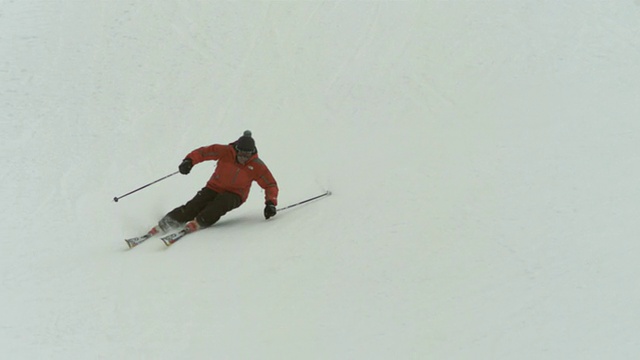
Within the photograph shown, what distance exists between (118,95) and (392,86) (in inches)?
202

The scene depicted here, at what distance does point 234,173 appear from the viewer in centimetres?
758

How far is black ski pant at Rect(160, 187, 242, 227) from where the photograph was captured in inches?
293

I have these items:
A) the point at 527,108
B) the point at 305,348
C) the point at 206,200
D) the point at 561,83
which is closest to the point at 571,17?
the point at 561,83

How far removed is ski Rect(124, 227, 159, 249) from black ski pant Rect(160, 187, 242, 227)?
143 mm

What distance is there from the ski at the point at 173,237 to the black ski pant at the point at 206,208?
0.75ft

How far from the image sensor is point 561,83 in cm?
1180

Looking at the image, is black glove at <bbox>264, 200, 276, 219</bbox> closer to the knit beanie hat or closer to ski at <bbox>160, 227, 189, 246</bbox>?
the knit beanie hat

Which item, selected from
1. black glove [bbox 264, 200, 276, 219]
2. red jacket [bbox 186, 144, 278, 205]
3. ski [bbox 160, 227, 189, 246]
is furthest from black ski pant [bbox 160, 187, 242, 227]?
black glove [bbox 264, 200, 276, 219]

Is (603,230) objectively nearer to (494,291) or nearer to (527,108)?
(494,291)

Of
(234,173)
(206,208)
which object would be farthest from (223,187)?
(206,208)

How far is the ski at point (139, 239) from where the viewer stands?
703 centimetres

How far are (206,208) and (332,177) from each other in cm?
224

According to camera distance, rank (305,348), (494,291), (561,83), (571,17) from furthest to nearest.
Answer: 1. (571,17)
2. (561,83)
3. (494,291)
4. (305,348)

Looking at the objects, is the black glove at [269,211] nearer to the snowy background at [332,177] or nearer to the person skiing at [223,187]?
the person skiing at [223,187]
